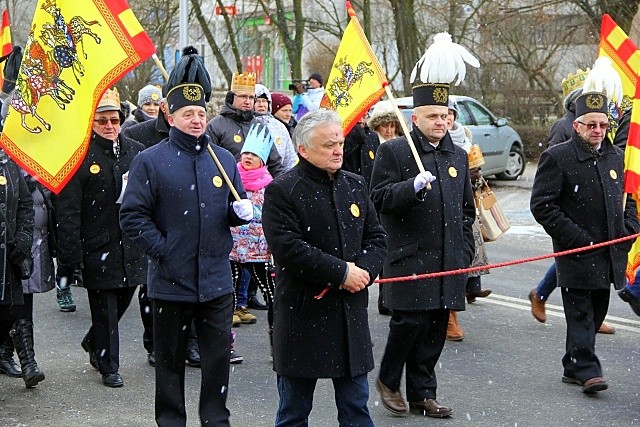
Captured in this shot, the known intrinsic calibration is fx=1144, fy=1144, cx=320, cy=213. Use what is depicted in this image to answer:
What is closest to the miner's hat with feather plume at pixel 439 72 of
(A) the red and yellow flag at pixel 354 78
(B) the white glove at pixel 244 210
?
(A) the red and yellow flag at pixel 354 78

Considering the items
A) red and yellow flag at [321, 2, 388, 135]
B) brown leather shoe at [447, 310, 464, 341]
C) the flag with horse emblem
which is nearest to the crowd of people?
the flag with horse emblem

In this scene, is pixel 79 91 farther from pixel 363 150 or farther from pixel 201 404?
pixel 363 150

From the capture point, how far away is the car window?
20.8 meters

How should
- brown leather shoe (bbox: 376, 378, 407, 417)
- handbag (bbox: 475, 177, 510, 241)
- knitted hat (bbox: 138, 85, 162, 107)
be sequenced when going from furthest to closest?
knitted hat (bbox: 138, 85, 162, 107) < handbag (bbox: 475, 177, 510, 241) < brown leather shoe (bbox: 376, 378, 407, 417)

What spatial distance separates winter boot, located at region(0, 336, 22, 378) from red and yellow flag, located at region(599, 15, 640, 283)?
160 inches

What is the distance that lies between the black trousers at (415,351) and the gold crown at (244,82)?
123 inches

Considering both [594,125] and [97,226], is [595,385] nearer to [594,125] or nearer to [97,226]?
[594,125]

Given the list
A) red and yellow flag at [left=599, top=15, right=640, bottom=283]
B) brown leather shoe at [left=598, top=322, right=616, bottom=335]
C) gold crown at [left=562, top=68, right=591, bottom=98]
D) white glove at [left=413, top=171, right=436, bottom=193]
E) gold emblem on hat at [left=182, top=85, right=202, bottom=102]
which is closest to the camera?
gold emblem on hat at [left=182, top=85, right=202, bottom=102]

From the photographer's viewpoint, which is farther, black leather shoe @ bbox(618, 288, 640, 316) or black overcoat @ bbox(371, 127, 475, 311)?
black leather shoe @ bbox(618, 288, 640, 316)

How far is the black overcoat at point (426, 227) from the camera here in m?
6.56

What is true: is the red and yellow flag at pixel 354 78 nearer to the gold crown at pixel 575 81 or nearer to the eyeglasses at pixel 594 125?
the eyeglasses at pixel 594 125

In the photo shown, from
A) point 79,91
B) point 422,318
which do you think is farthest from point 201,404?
point 79,91

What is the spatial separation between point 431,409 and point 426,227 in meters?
1.06

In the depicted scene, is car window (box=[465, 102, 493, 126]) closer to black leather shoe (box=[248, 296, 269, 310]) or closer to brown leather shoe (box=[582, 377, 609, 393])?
black leather shoe (box=[248, 296, 269, 310])
